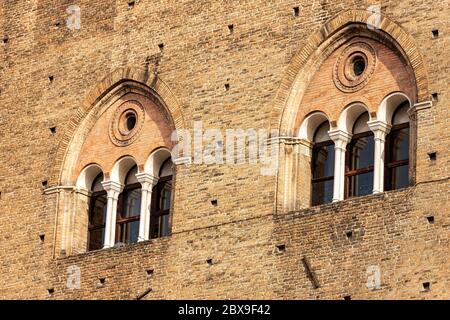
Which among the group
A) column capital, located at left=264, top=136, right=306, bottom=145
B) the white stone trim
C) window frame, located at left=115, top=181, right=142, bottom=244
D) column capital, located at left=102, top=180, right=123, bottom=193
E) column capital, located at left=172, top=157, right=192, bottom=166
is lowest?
window frame, located at left=115, top=181, right=142, bottom=244

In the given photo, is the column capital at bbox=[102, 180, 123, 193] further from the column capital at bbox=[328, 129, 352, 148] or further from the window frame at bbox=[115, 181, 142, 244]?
the column capital at bbox=[328, 129, 352, 148]

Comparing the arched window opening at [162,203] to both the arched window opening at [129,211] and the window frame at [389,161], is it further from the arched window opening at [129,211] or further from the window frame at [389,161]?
the window frame at [389,161]

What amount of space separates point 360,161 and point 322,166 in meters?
0.76

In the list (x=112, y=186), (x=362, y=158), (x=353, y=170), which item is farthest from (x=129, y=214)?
(x=362, y=158)

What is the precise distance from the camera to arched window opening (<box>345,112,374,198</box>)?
33.9 m

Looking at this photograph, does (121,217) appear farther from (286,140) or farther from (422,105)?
(422,105)

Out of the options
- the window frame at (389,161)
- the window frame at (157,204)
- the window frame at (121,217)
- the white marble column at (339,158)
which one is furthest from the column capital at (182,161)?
the window frame at (389,161)

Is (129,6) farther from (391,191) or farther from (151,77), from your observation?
(391,191)

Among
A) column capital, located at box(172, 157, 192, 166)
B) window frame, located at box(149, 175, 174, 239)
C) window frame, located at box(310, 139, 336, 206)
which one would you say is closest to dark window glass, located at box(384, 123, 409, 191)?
window frame, located at box(310, 139, 336, 206)

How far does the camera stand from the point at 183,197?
35562 millimetres

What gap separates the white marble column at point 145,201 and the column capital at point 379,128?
13.9 feet

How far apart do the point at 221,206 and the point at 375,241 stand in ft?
9.78

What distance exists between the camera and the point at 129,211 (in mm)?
36688
